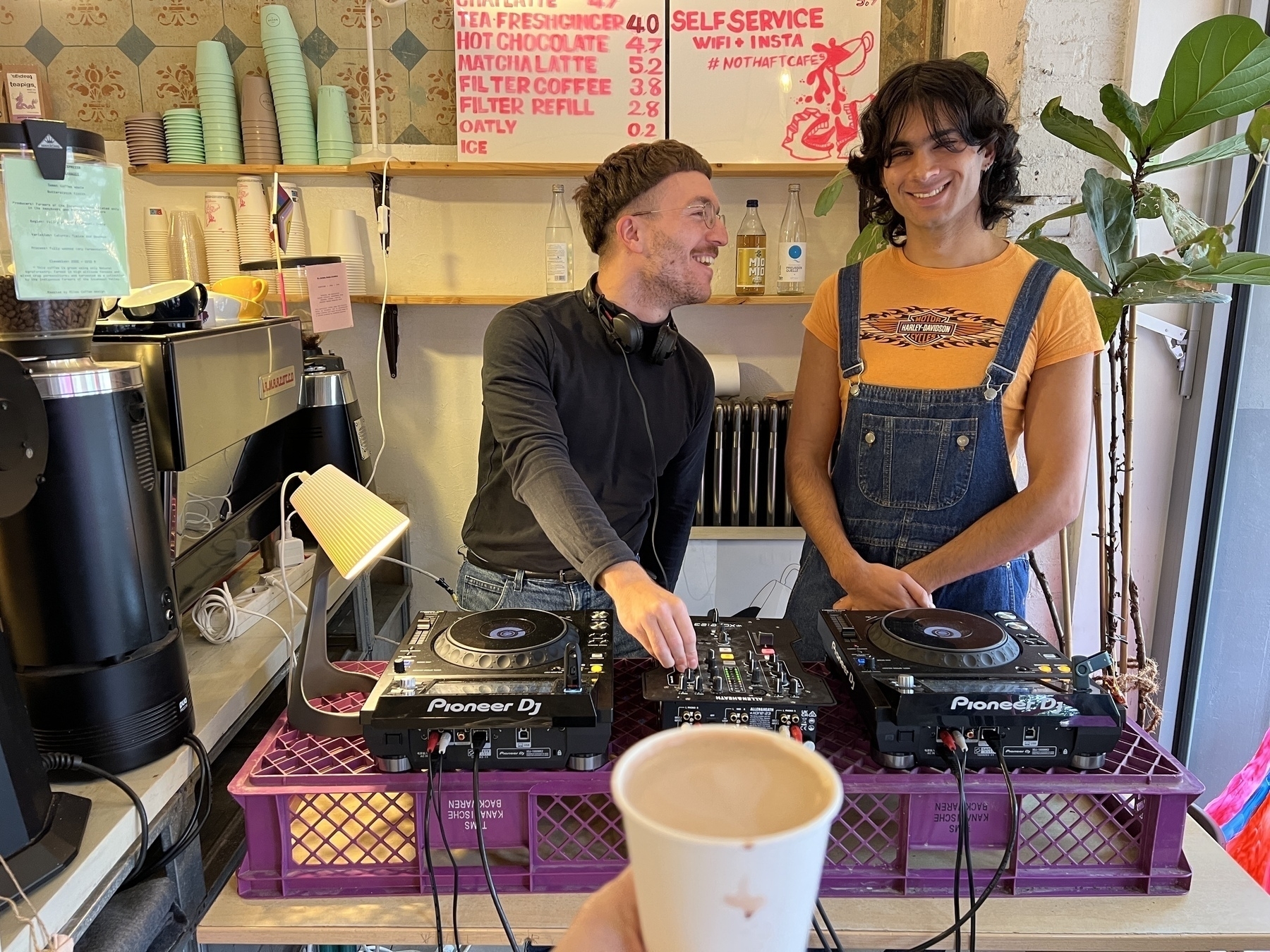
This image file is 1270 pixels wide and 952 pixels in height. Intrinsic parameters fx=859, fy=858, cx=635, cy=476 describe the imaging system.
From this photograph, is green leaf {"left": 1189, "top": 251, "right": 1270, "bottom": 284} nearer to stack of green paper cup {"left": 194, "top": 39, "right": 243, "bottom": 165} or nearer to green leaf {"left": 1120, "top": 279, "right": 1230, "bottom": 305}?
green leaf {"left": 1120, "top": 279, "right": 1230, "bottom": 305}

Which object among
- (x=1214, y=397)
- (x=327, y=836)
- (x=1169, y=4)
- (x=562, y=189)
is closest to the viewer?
(x=327, y=836)

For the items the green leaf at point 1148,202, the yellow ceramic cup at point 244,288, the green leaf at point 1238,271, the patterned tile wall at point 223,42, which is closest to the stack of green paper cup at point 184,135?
the patterned tile wall at point 223,42

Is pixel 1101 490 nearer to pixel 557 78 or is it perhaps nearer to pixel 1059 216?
pixel 1059 216

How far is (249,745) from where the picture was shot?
1377 mm

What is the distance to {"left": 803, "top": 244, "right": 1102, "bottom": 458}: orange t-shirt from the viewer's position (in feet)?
4.37

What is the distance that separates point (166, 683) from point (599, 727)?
20.2 inches

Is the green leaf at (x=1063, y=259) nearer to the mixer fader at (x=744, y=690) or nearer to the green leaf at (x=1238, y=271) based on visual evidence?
the green leaf at (x=1238, y=271)

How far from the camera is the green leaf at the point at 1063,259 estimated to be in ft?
4.97

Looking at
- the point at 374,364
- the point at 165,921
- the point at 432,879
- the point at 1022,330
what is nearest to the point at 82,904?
the point at 165,921

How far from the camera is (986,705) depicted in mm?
884

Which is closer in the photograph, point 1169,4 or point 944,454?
point 944,454

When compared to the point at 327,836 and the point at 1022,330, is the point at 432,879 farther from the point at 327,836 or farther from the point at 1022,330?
the point at 1022,330

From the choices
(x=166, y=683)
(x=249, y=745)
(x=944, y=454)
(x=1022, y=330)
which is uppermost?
(x=1022, y=330)

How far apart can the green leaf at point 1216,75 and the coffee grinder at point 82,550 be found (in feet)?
5.06
